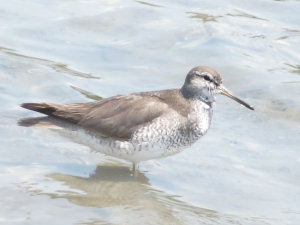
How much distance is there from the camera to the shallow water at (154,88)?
6.42 meters

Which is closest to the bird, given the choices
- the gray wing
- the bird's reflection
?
the gray wing

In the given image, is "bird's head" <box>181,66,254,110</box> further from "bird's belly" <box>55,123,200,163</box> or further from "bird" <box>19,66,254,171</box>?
"bird's belly" <box>55,123,200,163</box>

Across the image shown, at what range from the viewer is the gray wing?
7.24 meters

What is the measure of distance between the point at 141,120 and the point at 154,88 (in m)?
2.78

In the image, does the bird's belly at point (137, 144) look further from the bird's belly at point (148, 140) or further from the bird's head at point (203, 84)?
the bird's head at point (203, 84)

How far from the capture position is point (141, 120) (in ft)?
23.7

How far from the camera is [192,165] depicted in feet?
24.9

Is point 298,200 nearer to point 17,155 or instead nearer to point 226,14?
point 17,155

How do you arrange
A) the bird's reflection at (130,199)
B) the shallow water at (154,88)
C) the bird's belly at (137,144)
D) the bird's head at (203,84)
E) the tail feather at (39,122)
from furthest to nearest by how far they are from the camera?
the bird's head at (203,84), the tail feather at (39,122), the bird's belly at (137,144), the shallow water at (154,88), the bird's reflection at (130,199)

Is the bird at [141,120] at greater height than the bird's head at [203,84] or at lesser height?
lesser

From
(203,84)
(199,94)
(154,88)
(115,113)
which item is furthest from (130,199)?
(154,88)

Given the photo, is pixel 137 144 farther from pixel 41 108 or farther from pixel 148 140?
pixel 41 108

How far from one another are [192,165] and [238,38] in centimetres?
493

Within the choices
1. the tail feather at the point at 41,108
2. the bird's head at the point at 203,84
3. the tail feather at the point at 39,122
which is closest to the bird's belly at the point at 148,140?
the tail feather at the point at 39,122
